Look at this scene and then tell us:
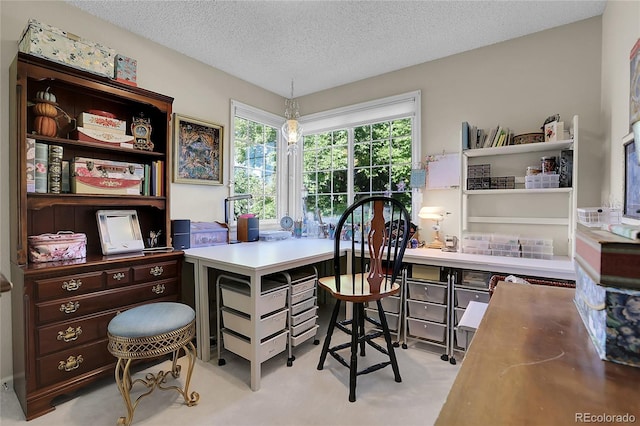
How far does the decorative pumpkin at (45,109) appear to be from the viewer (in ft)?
5.98

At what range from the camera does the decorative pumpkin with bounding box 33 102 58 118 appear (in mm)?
1821

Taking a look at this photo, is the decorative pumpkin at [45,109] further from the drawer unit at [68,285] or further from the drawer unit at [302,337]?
the drawer unit at [302,337]

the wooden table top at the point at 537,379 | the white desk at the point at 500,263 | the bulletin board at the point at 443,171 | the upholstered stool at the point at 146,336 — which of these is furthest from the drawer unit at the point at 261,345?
the bulletin board at the point at 443,171

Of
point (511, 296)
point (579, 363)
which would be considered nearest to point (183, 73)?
point (511, 296)

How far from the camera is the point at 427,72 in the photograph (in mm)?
2953

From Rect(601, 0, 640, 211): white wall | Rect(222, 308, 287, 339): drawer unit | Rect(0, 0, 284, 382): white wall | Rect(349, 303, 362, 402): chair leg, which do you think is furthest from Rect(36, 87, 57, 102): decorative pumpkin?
Rect(601, 0, 640, 211): white wall

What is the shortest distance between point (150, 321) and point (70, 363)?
610 mm

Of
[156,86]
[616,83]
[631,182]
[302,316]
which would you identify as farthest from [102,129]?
[616,83]

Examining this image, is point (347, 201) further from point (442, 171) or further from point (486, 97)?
point (486, 97)

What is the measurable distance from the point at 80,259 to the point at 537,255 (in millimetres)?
3145

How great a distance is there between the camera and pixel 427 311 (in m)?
2.36

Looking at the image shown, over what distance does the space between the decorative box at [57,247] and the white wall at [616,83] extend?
323 cm

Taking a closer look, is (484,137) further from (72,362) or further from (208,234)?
(72,362)

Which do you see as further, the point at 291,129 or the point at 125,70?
the point at 291,129
